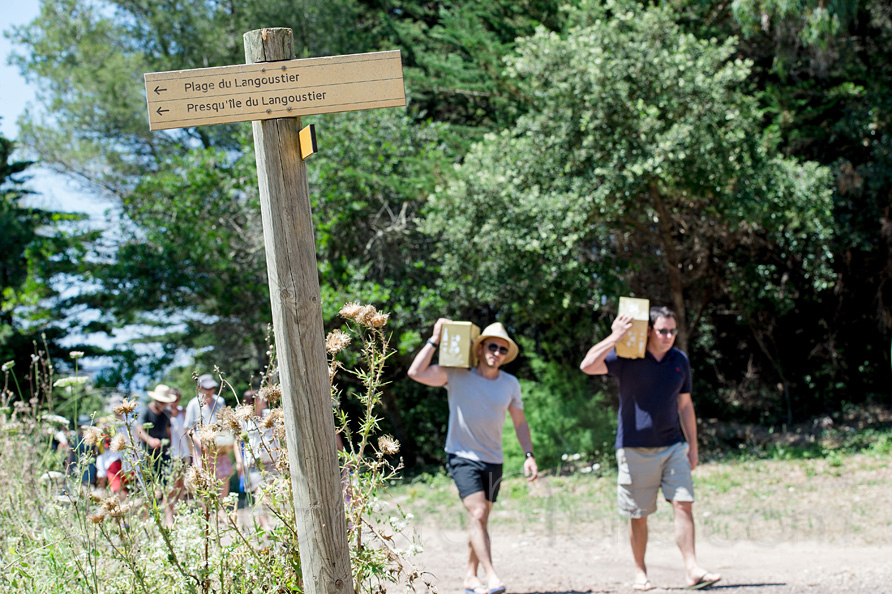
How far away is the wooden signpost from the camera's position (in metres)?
2.77

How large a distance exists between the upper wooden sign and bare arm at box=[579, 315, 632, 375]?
261 centimetres

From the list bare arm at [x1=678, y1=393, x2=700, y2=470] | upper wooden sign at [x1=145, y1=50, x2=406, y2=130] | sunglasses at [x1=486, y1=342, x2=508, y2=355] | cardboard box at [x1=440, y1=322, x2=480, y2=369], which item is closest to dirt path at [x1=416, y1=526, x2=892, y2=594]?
bare arm at [x1=678, y1=393, x2=700, y2=470]

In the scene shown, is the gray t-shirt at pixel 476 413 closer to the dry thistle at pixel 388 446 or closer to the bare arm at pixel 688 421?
the bare arm at pixel 688 421

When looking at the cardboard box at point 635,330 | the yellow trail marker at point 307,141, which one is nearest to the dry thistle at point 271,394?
the yellow trail marker at point 307,141

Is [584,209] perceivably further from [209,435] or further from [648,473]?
[209,435]

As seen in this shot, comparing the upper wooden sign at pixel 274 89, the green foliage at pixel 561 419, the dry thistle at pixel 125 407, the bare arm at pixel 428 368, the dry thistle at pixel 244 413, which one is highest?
the upper wooden sign at pixel 274 89

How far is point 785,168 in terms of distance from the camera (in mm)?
10633

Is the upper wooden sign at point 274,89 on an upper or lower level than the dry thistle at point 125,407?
upper

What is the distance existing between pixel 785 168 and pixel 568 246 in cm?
328

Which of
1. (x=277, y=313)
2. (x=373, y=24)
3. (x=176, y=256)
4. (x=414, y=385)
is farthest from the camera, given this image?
(x=373, y=24)

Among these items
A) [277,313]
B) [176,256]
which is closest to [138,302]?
[176,256]

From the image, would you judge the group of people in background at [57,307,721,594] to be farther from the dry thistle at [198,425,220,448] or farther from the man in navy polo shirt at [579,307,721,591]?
the dry thistle at [198,425,220,448]

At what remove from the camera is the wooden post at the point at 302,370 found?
9.07 ft

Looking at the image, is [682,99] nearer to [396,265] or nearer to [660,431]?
[396,265]
